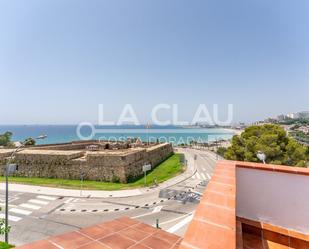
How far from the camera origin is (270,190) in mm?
3863

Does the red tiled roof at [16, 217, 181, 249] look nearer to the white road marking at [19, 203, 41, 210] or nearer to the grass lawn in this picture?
the white road marking at [19, 203, 41, 210]

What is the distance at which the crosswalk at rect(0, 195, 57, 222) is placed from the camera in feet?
48.5

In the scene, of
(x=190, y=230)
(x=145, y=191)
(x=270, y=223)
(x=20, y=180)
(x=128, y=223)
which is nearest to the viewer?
(x=190, y=230)

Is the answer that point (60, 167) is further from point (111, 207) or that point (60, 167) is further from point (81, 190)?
point (111, 207)

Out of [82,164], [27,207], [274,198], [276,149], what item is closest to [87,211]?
[27,207]

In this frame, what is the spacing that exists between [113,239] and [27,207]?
670 inches

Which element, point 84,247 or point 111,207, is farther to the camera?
point 111,207

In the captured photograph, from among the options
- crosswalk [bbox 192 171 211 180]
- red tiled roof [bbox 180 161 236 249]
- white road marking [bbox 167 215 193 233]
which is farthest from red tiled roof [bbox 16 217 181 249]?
crosswalk [bbox 192 171 211 180]

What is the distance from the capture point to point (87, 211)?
51.4 ft

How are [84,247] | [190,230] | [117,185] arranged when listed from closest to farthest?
1. [190,230]
2. [84,247]
3. [117,185]

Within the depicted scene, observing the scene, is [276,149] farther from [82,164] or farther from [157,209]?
[82,164]

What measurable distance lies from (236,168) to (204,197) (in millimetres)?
1705

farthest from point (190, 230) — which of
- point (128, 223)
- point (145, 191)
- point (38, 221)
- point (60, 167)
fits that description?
point (60, 167)

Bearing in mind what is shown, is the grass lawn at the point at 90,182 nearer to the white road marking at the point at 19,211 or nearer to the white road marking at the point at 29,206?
the white road marking at the point at 29,206
